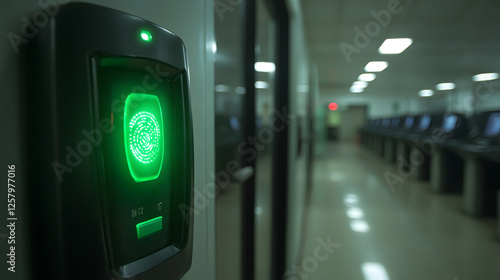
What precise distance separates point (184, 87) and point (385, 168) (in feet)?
24.9

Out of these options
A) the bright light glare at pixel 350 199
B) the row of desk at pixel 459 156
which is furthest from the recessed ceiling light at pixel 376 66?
the bright light glare at pixel 350 199

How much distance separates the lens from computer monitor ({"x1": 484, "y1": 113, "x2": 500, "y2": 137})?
Answer: 3.43 meters

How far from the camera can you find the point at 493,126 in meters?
3.50

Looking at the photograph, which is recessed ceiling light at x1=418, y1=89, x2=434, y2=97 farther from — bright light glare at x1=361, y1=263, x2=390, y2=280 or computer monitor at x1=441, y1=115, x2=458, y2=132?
bright light glare at x1=361, y1=263, x2=390, y2=280

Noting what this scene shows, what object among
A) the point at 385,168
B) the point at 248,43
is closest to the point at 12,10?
the point at 248,43

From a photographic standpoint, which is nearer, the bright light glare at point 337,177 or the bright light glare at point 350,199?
the bright light glare at point 350,199

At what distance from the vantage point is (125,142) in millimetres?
307

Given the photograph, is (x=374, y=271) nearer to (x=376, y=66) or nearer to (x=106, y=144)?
(x=106, y=144)
